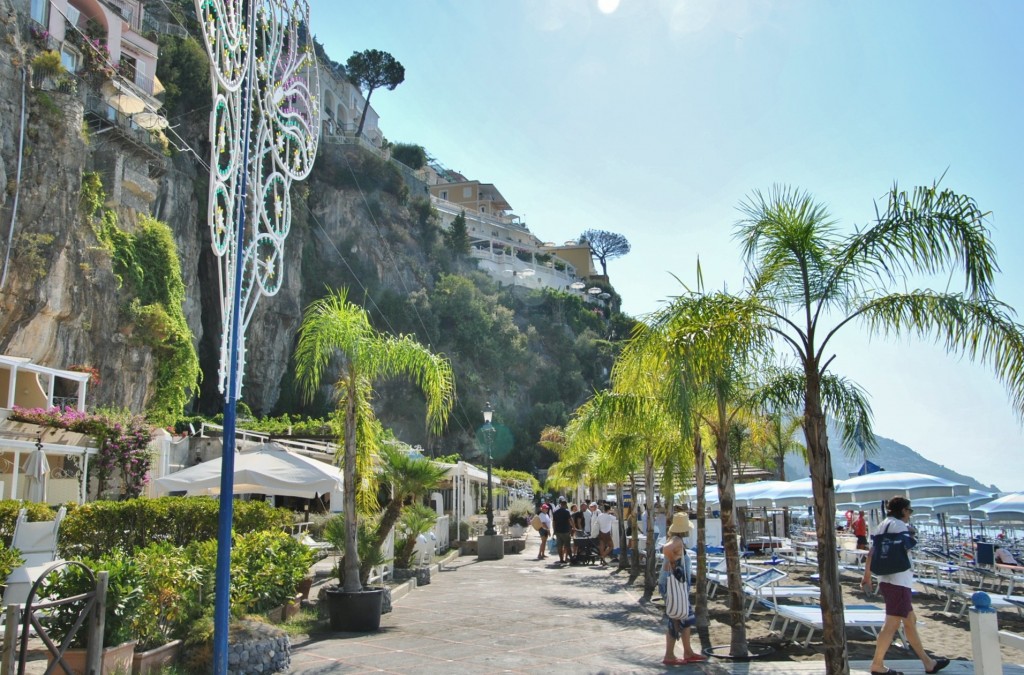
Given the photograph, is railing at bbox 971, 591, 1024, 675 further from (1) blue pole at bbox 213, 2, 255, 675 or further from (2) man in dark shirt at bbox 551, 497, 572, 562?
(2) man in dark shirt at bbox 551, 497, 572, 562

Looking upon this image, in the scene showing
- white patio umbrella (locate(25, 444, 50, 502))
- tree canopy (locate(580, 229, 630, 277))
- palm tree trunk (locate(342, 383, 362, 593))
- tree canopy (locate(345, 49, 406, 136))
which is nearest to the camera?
palm tree trunk (locate(342, 383, 362, 593))

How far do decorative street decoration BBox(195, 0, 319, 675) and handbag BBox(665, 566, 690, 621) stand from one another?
4.32m

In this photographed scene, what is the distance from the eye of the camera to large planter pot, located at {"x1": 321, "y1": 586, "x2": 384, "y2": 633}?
9.44 metres

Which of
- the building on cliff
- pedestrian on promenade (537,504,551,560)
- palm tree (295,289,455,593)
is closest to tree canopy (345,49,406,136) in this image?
the building on cliff

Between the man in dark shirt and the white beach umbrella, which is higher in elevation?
the white beach umbrella

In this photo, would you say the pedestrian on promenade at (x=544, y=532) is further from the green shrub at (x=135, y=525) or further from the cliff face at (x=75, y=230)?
the cliff face at (x=75, y=230)

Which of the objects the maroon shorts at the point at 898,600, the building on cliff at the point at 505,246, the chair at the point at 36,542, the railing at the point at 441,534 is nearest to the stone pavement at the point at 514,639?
the maroon shorts at the point at 898,600

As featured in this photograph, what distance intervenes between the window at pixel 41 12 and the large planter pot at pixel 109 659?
2806 centimetres

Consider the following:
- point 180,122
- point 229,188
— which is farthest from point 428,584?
point 180,122

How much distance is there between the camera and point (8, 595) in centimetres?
613

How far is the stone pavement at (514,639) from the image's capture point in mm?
7543

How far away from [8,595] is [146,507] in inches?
138

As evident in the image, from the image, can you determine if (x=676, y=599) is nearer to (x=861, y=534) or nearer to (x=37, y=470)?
(x=37, y=470)

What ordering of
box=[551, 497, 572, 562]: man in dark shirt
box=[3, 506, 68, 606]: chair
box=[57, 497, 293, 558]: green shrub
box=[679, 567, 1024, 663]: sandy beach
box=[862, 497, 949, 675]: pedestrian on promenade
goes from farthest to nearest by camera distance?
box=[551, 497, 572, 562]: man in dark shirt, box=[57, 497, 293, 558]: green shrub, box=[679, 567, 1024, 663]: sandy beach, box=[3, 506, 68, 606]: chair, box=[862, 497, 949, 675]: pedestrian on promenade
